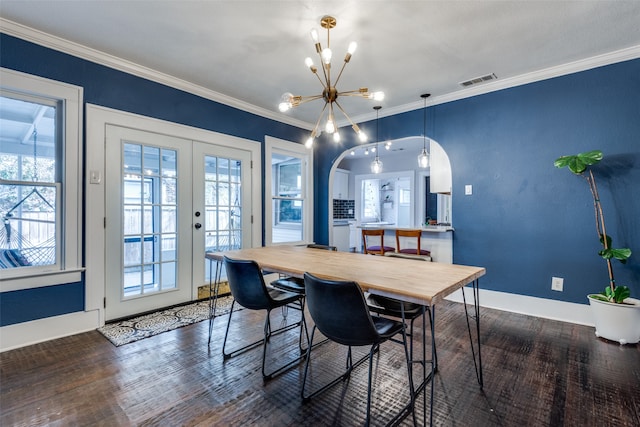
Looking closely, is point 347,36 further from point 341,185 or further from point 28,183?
point 341,185

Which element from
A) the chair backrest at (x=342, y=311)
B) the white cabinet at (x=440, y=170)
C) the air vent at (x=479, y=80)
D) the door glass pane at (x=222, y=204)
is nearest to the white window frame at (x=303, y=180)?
the door glass pane at (x=222, y=204)

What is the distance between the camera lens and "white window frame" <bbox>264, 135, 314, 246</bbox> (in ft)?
14.3

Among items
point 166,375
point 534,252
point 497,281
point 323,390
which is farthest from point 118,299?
point 534,252

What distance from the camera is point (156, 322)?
2.95 metres

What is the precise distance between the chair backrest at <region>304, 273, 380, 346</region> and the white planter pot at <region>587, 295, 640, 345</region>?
2.39 metres

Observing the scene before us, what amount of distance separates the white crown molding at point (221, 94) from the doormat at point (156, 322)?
2.46 meters

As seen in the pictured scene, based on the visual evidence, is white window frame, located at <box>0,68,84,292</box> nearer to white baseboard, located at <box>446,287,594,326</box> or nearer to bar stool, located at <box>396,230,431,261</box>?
bar stool, located at <box>396,230,431,261</box>

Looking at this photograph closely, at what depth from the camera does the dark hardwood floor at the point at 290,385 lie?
1629 mm

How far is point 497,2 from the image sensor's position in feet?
6.84

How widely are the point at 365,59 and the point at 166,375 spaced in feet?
9.98

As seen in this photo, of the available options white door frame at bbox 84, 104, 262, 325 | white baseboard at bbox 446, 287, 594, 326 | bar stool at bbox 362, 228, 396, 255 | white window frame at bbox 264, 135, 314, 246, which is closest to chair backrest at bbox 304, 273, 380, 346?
white door frame at bbox 84, 104, 262, 325

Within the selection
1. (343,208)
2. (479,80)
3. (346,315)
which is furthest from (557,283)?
(343,208)

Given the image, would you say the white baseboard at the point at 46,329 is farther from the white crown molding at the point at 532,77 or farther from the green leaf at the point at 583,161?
the green leaf at the point at 583,161

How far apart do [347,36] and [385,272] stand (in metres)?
1.93
